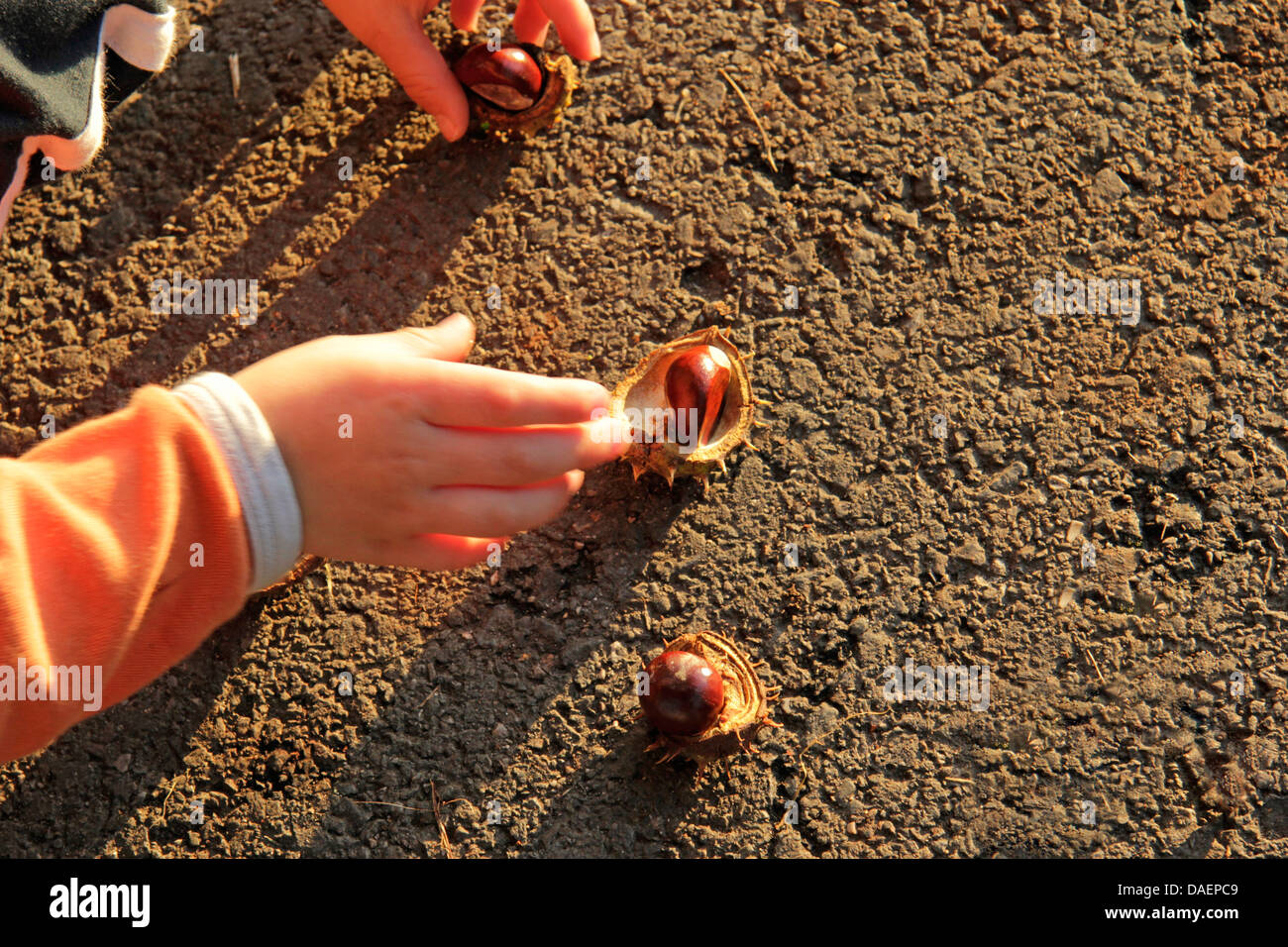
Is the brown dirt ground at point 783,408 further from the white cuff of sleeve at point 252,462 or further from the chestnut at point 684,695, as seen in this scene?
the white cuff of sleeve at point 252,462

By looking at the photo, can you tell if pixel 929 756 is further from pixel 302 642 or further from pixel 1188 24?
pixel 1188 24

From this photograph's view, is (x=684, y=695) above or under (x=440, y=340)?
under

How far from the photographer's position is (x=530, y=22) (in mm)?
2018

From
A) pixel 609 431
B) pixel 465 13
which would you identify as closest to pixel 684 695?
pixel 609 431

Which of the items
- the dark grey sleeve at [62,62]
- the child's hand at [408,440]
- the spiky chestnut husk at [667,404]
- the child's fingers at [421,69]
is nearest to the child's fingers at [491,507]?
the child's hand at [408,440]

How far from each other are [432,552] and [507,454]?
0.20 meters

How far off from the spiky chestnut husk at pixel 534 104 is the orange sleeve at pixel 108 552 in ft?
3.18

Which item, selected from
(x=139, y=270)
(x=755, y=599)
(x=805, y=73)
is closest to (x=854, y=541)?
(x=755, y=599)

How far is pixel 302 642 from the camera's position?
180 cm

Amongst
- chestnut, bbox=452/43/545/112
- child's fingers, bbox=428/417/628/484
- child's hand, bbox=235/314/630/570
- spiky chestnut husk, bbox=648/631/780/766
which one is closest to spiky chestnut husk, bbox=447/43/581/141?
chestnut, bbox=452/43/545/112

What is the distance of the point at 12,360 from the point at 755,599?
1.49 m

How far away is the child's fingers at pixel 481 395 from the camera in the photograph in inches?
55.9

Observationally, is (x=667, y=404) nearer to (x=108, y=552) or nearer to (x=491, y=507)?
(x=491, y=507)
